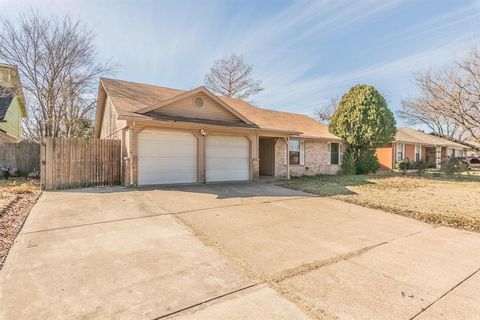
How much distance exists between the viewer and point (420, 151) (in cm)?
2808

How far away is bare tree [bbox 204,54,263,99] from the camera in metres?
29.6

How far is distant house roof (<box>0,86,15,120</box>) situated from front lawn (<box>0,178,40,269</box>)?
9.47 metres

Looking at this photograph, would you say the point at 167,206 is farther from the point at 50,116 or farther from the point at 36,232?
the point at 50,116

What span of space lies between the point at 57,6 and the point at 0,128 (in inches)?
298

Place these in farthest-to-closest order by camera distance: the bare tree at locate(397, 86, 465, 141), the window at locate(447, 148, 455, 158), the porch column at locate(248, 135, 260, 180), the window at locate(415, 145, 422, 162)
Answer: the window at locate(447, 148, 455, 158) < the window at locate(415, 145, 422, 162) < the bare tree at locate(397, 86, 465, 141) < the porch column at locate(248, 135, 260, 180)

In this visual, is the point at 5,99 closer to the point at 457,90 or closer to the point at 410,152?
the point at 457,90

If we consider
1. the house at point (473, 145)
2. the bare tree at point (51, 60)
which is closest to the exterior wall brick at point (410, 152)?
the house at point (473, 145)

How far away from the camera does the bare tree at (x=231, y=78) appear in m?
29.6

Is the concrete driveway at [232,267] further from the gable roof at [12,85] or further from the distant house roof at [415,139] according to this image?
the distant house roof at [415,139]

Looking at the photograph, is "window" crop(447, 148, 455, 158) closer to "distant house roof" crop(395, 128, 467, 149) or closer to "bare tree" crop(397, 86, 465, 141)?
"distant house roof" crop(395, 128, 467, 149)

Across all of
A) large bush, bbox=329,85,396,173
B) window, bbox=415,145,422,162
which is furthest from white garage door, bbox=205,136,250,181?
window, bbox=415,145,422,162

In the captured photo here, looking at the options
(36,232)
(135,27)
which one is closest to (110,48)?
(135,27)

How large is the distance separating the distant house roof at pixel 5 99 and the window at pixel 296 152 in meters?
16.4

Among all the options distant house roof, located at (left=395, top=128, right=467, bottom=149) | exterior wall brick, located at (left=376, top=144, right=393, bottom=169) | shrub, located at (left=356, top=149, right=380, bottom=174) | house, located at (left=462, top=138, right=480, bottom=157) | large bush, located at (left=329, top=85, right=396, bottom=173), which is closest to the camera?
large bush, located at (left=329, top=85, right=396, bottom=173)
